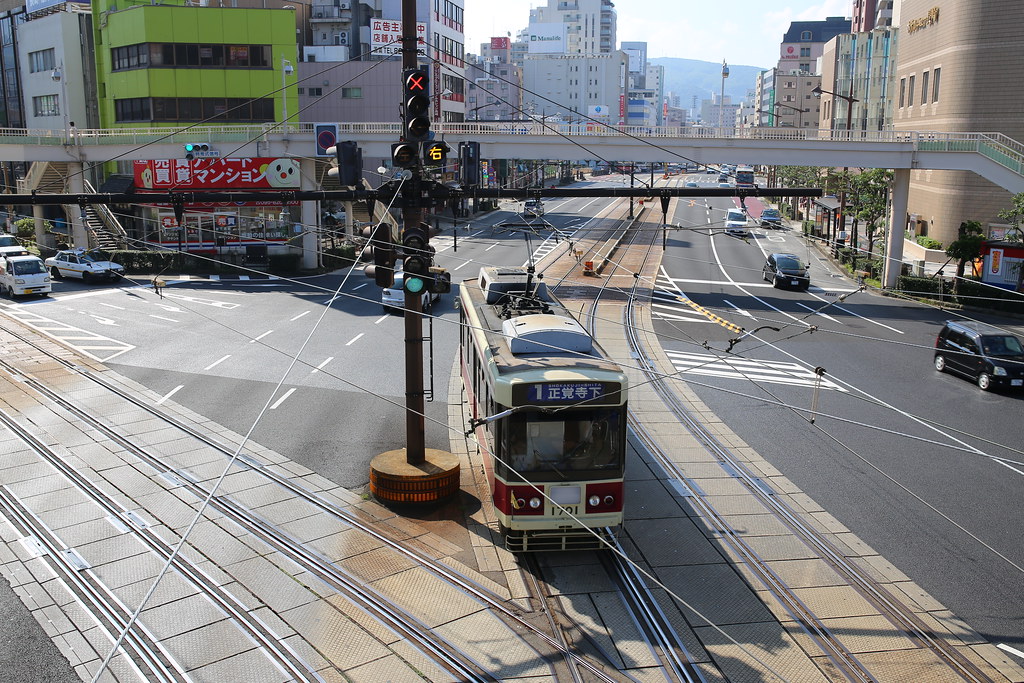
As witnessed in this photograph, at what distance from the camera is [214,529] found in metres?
15.3

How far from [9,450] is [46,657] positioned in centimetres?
945

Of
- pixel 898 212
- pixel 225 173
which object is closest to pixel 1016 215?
pixel 898 212

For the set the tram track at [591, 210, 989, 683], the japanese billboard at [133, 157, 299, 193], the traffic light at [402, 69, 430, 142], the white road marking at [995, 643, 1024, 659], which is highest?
the traffic light at [402, 69, 430, 142]

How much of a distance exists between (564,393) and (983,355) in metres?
17.0

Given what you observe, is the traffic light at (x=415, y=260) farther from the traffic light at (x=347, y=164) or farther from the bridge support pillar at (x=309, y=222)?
the bridge support pillar at (x=309, y=222)

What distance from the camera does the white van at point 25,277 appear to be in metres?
37.3

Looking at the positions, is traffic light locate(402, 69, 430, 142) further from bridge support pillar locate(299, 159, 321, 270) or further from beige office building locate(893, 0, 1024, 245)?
beige office building locate(893, 0, 1024, 245)

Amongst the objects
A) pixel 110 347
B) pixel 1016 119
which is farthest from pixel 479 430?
pixel 1016 119

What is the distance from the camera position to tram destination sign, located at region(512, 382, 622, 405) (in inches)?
515

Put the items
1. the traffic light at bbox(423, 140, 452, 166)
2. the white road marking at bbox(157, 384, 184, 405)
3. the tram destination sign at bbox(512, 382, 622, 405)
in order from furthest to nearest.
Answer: the white road marking at bbox(157, 384, 184, 405) → the traffic light at bbox(423, 140, 452, 166) → the tram destination sign at bbox(512, 382, 622, 405)

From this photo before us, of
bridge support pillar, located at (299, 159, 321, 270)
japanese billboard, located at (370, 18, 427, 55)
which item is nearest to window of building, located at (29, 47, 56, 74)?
japanese billboard, located at (370, 18, 427, 55)

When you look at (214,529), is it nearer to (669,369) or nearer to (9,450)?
(9,450)

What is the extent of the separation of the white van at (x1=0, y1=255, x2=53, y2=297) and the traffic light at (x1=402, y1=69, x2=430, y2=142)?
28.8 m

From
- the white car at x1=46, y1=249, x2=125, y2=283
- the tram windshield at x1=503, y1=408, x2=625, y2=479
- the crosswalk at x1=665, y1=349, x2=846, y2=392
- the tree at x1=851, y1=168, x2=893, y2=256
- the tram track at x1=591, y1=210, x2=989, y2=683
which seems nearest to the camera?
the tram track at x1=591, y1=210, x2=989, y2=683
